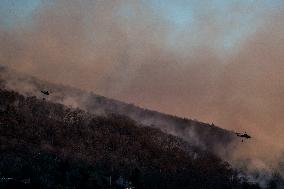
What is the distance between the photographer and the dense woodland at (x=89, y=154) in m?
50.5

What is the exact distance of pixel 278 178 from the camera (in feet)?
218

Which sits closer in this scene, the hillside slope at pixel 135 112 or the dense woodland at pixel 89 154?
the dense woodland at pixel 89 154

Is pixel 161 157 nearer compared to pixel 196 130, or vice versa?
pixel 161 157

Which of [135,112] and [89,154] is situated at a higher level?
[135,112]

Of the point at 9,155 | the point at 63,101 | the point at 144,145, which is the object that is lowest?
the point at 9,155

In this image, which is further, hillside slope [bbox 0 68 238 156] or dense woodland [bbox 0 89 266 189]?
hillside slope [bbox 0 68 238 156]

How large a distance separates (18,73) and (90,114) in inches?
513

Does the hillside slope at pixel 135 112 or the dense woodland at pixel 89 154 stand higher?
the hillside slope at pixel 135 112

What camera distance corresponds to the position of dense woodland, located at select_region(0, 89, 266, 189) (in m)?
50.5

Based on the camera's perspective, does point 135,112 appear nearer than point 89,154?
No

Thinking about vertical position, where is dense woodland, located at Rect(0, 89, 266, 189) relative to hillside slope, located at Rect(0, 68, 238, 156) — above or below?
below

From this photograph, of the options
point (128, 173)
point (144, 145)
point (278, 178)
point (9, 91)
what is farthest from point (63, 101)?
point (278, 178)

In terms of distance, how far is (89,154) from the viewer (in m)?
60.3

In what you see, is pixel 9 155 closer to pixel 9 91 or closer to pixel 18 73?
pixel 9 91
